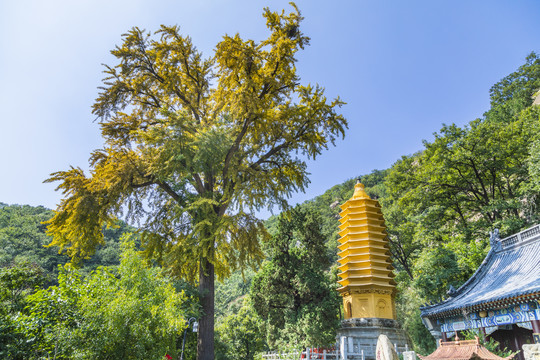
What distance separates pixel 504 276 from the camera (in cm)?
1334

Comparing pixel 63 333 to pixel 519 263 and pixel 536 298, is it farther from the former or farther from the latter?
pixel 519 263

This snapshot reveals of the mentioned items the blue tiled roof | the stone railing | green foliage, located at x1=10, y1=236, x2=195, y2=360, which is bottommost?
green foliage, located at x1=10, y1=236, x2=195, y2=360

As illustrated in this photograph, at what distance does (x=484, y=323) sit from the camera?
12.4m

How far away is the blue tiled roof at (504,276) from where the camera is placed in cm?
1173

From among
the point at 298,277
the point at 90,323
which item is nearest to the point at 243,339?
the point at 298,277

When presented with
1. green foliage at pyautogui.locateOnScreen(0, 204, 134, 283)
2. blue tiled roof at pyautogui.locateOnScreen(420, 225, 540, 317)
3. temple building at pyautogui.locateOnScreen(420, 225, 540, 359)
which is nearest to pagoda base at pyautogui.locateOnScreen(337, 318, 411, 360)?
temple building at pyautogui.locateOnScreen(420, 225, 540, 359)

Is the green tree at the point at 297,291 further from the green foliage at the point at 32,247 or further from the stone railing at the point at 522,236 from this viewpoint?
the green foliage at the point at 32,247

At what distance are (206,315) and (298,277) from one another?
8631mm

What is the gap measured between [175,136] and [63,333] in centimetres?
696

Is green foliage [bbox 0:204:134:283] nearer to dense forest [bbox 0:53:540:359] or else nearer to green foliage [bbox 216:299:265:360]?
green foliage [bbox 216:299:265:360]

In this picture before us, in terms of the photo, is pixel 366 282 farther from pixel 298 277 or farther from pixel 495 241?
pixel 495 241

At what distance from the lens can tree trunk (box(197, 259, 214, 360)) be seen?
11094 mm

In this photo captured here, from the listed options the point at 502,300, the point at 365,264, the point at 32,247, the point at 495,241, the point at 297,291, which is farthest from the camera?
the point at 32,247

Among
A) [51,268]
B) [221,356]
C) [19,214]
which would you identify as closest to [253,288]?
[221,356]
